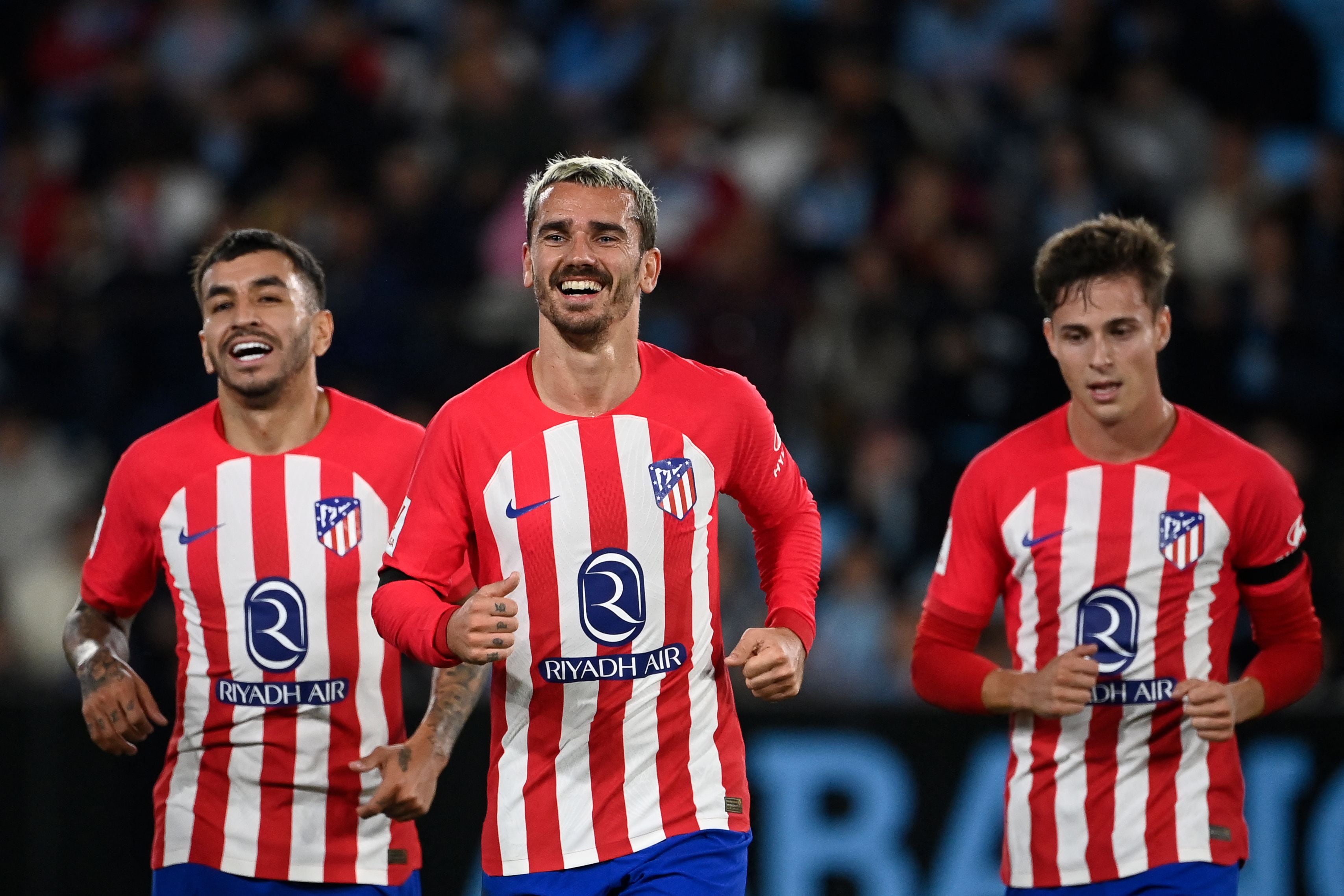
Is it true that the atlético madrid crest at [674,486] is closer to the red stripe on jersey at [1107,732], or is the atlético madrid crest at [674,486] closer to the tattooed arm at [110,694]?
the red stripe on jersey at [1107,732]

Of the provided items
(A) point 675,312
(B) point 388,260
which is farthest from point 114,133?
(A) point 675,312

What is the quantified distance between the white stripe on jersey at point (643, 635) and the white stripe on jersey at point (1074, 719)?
1.17 meters

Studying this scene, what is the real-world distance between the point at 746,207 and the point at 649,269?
4.81 metres

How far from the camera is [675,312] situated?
8.05 metres

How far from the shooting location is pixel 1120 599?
438 cm

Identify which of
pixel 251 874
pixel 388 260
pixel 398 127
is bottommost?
pixel 251 874

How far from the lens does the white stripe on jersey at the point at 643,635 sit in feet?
12.7

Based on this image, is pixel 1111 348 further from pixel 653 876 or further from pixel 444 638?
pixel 444 638

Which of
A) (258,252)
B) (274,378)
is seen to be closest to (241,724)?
(274,378)

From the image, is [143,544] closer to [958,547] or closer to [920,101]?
[958,547]

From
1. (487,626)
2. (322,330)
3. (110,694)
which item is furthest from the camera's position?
(322,330)

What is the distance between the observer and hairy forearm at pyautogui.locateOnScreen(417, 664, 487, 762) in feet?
13.7

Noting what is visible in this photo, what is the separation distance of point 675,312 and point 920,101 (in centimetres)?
246

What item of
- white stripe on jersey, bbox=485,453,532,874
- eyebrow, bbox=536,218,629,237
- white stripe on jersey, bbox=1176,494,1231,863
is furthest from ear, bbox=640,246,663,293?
white stripe on jersey, bbox=1176,494,1231,863
